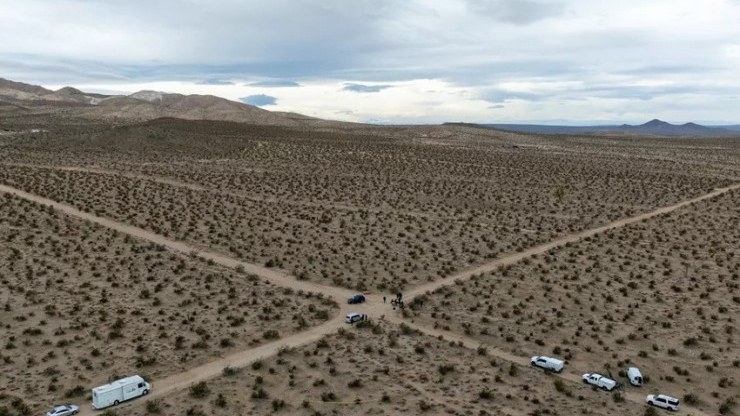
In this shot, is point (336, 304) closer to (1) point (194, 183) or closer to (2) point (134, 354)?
(2) point (134, 354)

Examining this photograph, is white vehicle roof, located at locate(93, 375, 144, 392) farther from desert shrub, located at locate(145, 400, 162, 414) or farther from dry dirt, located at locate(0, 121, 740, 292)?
dry dirt, located at locate(0, 121, 740, 292)

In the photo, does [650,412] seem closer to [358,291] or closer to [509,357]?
[509,357]

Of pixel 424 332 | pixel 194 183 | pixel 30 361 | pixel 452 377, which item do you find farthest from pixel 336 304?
pixel 194 183

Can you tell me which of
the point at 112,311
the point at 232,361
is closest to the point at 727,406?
the point at 232,361

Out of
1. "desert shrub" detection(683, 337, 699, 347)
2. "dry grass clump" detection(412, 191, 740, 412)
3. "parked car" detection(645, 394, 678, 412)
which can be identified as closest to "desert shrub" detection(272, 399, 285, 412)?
"dry grass clump" detection(412, 191, 740, 412)

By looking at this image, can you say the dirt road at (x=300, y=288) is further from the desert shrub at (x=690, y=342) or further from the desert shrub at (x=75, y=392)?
the desert shrub at (x=690, y=342)

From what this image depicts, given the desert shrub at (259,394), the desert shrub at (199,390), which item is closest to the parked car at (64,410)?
the desert shrub at (199,390)
